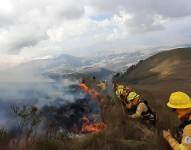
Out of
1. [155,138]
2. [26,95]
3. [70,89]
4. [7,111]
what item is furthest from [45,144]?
[70,89]

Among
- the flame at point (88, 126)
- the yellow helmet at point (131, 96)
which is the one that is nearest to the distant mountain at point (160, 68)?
the flame at point (88, 126)

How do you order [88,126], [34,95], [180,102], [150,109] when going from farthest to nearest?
[34,95]
[88,126]
[150,109]
[180,102]

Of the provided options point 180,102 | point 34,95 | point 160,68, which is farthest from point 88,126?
point 160,68

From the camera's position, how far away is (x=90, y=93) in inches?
913

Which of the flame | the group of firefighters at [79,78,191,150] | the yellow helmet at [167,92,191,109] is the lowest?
the flame

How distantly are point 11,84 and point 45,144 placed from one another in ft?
49.4

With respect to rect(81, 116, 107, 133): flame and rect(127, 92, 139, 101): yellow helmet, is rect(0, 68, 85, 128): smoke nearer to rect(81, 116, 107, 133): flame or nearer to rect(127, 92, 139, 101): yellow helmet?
rect(81, 116, 107, 133): flame

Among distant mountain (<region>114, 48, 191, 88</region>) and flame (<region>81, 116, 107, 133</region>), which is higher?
distant mountain (<region>114, 48, 191, 88</region>)

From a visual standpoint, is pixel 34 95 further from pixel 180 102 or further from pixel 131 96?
pixel 180 102

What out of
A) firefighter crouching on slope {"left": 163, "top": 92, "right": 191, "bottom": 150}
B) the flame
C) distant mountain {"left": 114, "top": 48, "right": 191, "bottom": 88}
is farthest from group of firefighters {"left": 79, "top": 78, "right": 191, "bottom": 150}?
distant mountain {"left": 114, "top": 48, "right": 191, "bottom": 88}

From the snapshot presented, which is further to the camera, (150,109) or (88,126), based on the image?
(88,126)

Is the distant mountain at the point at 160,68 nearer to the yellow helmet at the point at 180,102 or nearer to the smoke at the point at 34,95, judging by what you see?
the smoke at the point at 34,95

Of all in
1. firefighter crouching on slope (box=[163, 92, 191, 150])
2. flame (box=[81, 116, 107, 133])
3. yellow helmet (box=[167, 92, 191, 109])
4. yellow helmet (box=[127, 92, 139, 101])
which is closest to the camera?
firefighter crouching on slope (box=[163, 92, 191, 150])

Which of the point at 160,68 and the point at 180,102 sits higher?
the point at 160,68
